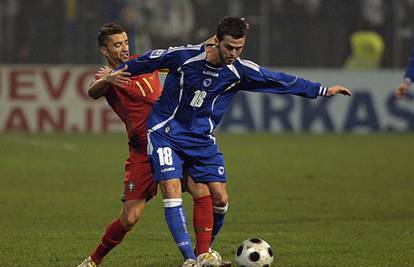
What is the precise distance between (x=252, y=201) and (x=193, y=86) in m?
5.23

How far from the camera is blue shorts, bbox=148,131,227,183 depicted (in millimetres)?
8367

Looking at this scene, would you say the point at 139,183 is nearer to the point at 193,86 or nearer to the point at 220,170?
the point at 220,170

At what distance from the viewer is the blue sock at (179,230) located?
8188mm

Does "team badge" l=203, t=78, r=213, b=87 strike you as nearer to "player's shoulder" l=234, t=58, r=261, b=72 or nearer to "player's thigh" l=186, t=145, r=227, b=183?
"player's shoulder" l=234, t=58, r=261, b=72

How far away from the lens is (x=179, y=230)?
325 inches

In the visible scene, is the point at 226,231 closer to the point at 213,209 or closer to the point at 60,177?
the point at 213,209

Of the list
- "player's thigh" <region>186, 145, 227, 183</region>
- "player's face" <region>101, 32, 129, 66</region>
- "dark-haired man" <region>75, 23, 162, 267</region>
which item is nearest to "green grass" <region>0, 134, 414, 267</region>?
"dark-haired man" <region>75, 23, 162, 267</region>

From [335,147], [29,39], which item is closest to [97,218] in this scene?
[335,147]

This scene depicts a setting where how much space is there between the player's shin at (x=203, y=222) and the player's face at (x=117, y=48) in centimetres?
120

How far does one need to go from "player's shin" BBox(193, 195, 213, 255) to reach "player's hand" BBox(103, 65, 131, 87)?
980 millimetres

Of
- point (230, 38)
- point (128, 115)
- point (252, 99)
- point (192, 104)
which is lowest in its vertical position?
point (252, 99)

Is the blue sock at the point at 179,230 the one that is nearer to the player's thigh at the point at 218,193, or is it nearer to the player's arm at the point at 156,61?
the player's thigh at the point at 218,193

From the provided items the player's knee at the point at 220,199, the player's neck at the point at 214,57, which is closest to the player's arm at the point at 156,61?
the player's neck at the point at 214,57

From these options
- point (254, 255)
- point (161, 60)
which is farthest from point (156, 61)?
point (254, 255)
